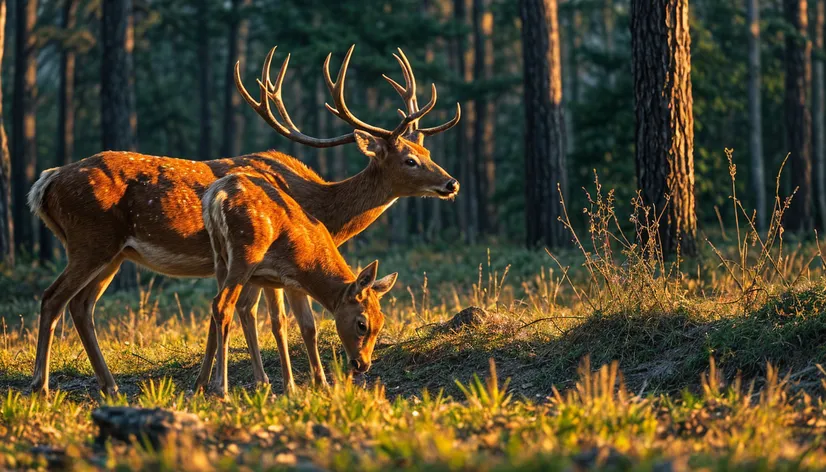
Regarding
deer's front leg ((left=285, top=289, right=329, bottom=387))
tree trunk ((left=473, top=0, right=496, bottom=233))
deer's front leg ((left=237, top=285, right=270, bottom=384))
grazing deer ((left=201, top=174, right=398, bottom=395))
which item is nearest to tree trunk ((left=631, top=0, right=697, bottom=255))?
grazing deer ((left=201, top=174, right=398, bottom=395))

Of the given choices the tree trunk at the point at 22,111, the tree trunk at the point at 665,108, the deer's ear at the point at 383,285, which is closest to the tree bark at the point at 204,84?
the tree trunk at the point at 22,111

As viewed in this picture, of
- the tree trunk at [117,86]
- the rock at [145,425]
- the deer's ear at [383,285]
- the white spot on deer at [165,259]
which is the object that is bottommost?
the rock at [145,425]

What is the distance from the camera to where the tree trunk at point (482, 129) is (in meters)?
27.9

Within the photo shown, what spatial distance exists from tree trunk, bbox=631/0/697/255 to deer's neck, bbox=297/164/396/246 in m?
2.94

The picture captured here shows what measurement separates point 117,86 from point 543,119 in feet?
25.2

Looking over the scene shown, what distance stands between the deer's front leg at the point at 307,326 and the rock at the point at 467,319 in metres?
1.33

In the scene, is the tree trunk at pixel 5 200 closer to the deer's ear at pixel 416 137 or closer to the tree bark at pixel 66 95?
the deer's ear at pixel 416 137

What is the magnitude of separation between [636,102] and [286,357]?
4.91 meters

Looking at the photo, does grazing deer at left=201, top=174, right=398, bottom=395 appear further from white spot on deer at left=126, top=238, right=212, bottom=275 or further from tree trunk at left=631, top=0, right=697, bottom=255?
tree trunk at left=631, top=0, right=697, bottom=255

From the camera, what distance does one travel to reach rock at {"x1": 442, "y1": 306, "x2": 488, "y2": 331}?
27.8 feet

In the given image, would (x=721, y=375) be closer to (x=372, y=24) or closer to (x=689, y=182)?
(x=689, y=182)

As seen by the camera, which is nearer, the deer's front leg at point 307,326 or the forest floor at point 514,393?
the forest floor at point 514,393

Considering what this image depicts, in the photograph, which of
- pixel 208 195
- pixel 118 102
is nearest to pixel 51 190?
pixel 208 195

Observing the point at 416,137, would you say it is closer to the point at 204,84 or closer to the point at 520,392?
the point at 520,392
